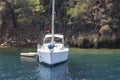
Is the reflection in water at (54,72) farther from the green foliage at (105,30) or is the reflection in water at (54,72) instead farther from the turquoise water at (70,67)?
the green foliage at (105,30)

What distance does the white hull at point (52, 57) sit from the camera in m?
64.7

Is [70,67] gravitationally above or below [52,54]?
below

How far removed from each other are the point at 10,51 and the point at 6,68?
20884 millimetres

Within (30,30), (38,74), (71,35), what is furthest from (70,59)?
(30,30)

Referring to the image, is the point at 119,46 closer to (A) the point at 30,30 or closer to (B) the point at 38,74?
(A) the point at 30,30

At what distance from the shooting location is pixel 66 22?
326 feet

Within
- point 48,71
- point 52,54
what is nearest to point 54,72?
point 48,71

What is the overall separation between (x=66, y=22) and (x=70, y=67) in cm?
3397

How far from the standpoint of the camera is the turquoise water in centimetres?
5812

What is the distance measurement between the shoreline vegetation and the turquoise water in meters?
8.21

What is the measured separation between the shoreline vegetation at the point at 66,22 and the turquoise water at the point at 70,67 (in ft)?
26.9

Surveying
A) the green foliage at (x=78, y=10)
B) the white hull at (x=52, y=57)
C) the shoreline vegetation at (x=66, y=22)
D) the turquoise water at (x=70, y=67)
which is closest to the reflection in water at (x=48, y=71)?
the turquoise water at (x=70, y=67)

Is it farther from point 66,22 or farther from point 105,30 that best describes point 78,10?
point 105,30

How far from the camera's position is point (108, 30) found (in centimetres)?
9044
